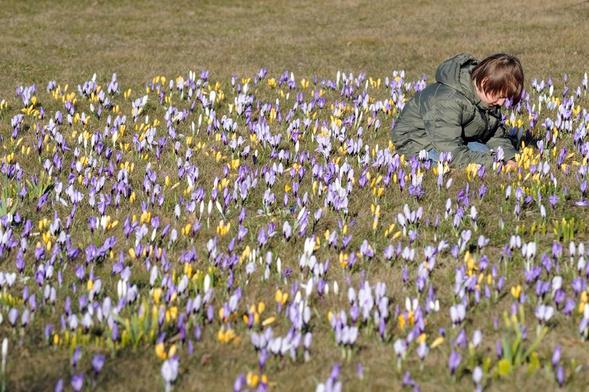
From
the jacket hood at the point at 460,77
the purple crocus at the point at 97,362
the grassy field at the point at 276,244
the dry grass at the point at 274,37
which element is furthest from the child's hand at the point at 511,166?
the dry grass at the point at 274,37

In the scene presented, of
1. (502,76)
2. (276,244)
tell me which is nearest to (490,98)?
(502,76)

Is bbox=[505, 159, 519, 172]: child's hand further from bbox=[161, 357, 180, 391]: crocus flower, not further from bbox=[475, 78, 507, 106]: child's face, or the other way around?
bbox=[161, 357, 180, 391]: crocus flower

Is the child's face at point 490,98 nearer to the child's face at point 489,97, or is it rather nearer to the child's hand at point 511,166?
the child's face at point 489,97

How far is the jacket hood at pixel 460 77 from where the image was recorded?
26.2 ft

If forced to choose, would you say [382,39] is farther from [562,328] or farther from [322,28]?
[562,328]

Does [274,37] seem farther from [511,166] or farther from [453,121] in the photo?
[511,166]

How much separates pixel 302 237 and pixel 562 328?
2220 millimetres

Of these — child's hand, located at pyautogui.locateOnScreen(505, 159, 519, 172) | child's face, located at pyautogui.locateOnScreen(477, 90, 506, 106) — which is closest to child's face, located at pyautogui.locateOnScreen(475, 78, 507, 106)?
child's face, located at pyautogui.locateOnScreen(477, 90, 506, 106)

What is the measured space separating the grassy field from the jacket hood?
91 cm

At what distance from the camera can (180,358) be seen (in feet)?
14.3

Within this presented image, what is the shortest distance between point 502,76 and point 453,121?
73 cm

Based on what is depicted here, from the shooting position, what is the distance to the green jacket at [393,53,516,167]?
7.92 metres

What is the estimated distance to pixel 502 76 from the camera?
7516 mm

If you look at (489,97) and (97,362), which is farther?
(489,97)
